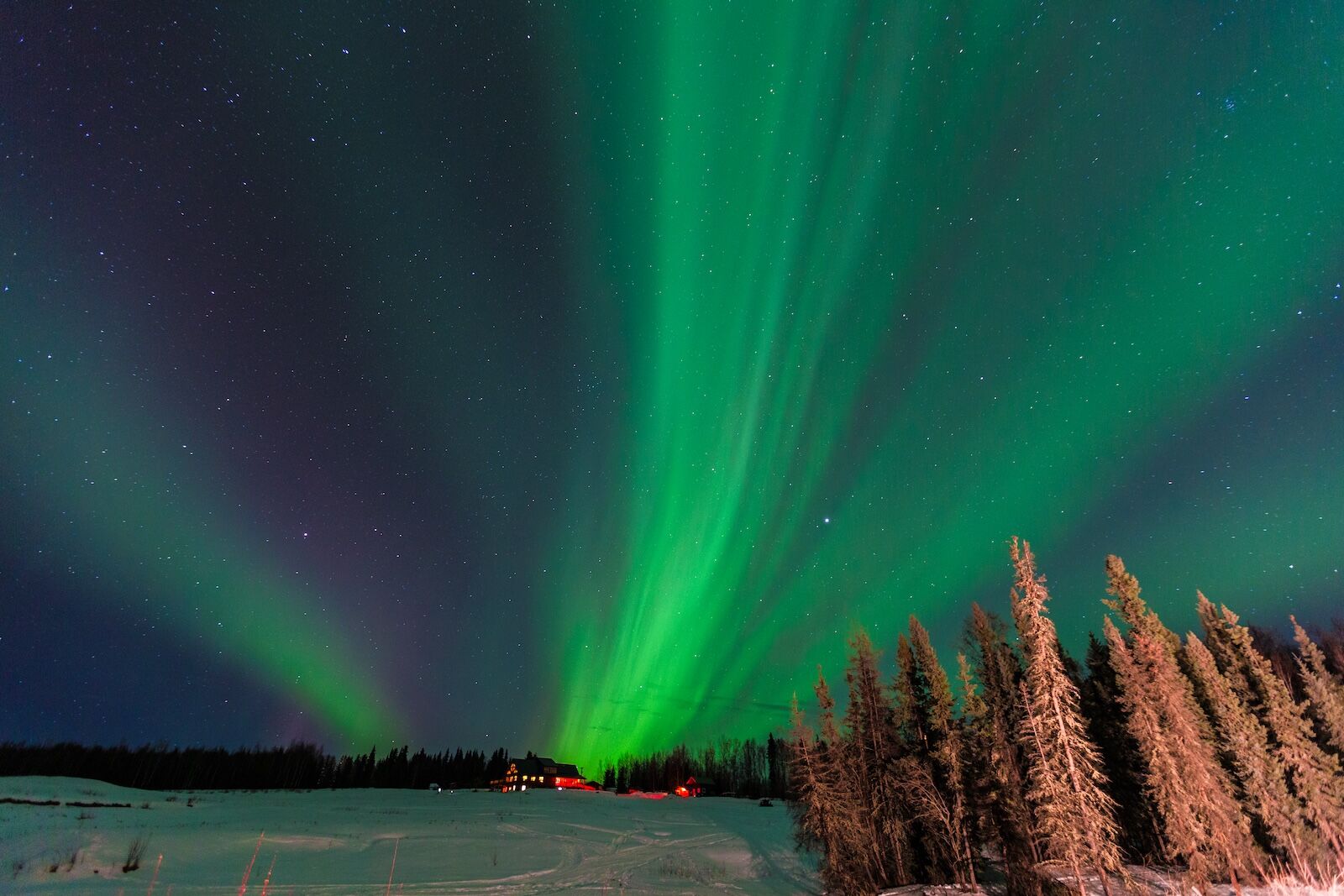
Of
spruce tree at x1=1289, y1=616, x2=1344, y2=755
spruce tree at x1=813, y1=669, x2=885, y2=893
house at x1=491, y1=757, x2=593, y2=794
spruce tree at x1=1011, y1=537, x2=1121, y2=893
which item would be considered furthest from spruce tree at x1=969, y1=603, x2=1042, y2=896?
house at x1=491, y1=757, x2=593, y2=794

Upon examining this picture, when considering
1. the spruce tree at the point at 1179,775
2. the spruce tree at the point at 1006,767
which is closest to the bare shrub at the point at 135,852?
the spruce tree at the point at 1006,767

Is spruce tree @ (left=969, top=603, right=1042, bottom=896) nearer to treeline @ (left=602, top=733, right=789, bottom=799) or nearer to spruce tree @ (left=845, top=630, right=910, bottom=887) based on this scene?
spruce tree @ (left=845, top=630, right=910, bottom=887)

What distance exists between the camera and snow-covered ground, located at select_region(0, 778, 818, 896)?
27297mm

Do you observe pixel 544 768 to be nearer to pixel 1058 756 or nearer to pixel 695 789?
pixel 695 789

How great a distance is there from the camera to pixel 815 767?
128 feet

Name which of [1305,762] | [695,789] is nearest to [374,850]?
[1305,762]

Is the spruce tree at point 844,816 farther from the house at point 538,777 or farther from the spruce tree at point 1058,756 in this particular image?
the house at point 538,777

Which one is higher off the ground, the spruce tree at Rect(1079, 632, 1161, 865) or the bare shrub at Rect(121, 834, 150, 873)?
the spruce tree at Rect(1079, 632, 1161, 865)

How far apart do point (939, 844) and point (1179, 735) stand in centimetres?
Answer: 1773

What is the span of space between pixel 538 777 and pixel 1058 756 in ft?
543

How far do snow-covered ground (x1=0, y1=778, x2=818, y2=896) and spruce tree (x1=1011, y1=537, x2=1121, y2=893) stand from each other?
16.5m

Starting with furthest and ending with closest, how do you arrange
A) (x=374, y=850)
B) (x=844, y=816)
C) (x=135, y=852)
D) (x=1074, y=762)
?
(x=374, y=850), (x=844, y=816), (x=135, y=852), (x=1074, y=762)

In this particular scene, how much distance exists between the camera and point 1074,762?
26.6 m

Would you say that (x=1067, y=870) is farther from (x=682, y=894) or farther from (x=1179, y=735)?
(x=682, y=894)
